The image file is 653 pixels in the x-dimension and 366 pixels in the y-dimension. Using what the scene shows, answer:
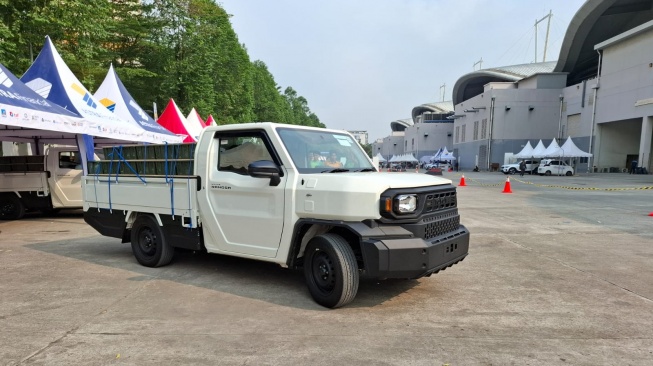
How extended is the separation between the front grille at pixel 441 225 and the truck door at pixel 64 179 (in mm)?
10091

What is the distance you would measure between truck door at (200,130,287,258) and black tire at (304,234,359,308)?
0.48 m

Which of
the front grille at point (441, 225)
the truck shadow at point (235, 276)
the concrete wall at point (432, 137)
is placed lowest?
the truck shadow at point (235, 276)

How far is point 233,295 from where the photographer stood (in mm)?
4734

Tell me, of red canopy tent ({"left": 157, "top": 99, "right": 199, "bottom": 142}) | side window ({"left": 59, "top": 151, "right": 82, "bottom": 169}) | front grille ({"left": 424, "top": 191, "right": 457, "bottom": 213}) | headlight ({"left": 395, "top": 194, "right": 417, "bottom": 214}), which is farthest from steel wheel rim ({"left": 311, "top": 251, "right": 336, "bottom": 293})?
red canopy tent ({"left": 157, "top": 99, "right": 199, "bottom": 142})

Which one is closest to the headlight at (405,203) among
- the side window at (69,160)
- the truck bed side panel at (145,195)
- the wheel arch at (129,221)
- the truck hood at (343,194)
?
the truck hood at (343,194)

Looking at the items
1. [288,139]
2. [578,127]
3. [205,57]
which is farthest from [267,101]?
[288,139]

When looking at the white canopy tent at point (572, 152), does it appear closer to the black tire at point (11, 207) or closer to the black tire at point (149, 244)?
the black tire at point (149, 244)

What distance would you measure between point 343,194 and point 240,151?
168 centimetres

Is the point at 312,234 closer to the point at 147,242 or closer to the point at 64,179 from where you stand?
the point at 147,242

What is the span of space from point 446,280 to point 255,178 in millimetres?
2872

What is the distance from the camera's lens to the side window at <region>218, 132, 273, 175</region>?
15.9 ft

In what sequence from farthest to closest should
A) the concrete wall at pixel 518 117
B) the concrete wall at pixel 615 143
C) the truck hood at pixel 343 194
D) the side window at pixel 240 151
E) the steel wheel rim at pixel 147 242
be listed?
the concrete wall at pixel 518 117, the concrete wall at pixel 615 143, the steel wheel rim at pixel 147 242, the side window at pixel 240 151, the truck hood at pixel 343 194

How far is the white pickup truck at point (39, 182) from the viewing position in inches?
414

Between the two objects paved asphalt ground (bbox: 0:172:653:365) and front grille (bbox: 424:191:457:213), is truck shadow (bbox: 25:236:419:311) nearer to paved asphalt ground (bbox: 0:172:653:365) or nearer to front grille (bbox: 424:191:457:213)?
paved asphalt ground (bbox: 0:172:653:365)
